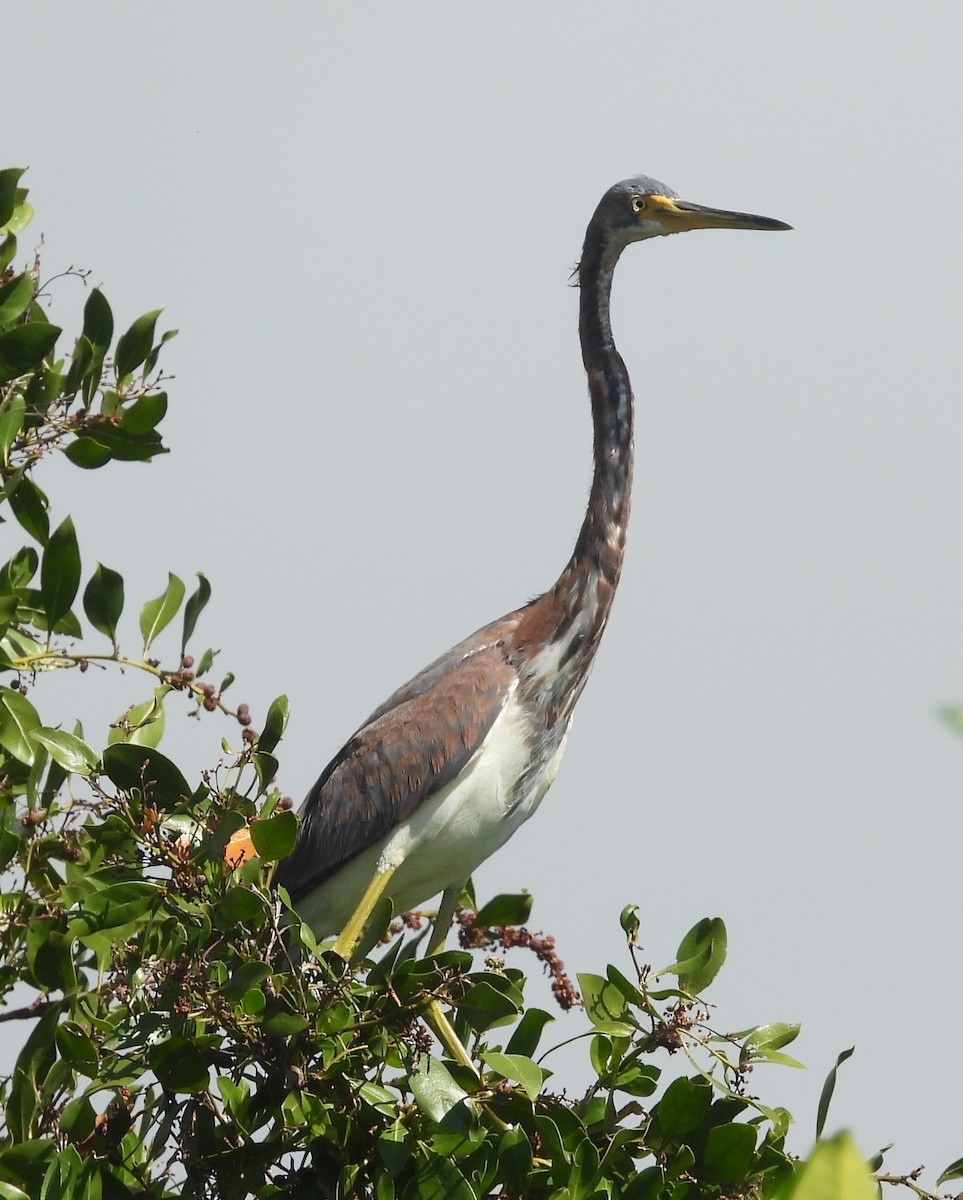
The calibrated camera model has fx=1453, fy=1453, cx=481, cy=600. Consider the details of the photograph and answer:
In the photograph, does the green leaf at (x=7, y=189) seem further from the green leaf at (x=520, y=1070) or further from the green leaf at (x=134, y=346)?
the green leaf at (x=520, y=1070)

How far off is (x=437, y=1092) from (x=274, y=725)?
2.64ft

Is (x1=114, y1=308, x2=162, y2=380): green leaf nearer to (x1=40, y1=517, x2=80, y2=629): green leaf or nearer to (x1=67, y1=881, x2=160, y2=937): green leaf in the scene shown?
(x1=40, y1=517, x2=80, y2=629): green leaf

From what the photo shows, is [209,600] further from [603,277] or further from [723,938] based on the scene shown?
[603,277]

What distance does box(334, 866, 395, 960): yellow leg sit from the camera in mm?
4422

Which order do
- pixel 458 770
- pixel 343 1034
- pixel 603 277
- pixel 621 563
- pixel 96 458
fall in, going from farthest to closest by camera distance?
pixel 603 277 < pixel 621 563 < pixel 458 770 < pixel 96 458 < pixel 343 1034

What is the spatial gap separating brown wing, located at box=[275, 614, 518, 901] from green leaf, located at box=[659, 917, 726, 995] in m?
1.40

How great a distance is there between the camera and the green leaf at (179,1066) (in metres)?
2.84

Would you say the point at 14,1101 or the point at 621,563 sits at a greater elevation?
the point at 621,563

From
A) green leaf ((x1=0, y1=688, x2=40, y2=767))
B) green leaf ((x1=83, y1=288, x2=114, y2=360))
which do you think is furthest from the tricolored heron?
green leaf ((x1=83, y1=288, x2=114, y2=360))

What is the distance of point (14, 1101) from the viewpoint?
278 cm

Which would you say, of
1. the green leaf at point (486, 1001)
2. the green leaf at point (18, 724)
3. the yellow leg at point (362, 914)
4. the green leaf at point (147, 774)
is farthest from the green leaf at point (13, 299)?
the yellow leg at point (362, 914)

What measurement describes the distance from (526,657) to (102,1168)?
2330 mm

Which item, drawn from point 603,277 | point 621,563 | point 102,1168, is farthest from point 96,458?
point 603,277

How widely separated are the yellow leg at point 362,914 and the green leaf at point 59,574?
5.66 ft
